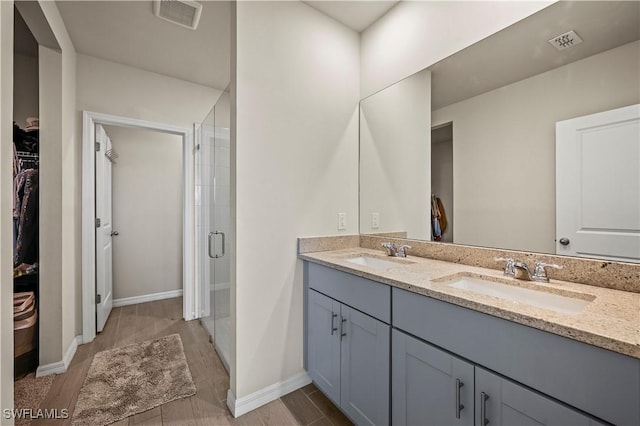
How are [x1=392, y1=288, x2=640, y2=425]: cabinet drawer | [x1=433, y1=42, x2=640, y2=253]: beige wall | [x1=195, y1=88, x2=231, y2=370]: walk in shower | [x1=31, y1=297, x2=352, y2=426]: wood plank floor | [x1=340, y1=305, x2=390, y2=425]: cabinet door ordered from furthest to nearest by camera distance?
1. [x1=195, y1=88, x2=231, y2=370]: walk in shower
2. [x1=31, y1=297, x2=352, y2=426]: wood plank floor
3. [x1=340, y1=305, x2=390, y2=425]: cabinet door
4. [x1=433, y1=42, x2=640, y2=253]: beige wall
5. [x1=392, y1=288, x2=640, y2=425]: cabinet drawer

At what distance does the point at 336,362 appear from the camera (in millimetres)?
1621

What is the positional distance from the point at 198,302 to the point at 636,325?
10.6ft

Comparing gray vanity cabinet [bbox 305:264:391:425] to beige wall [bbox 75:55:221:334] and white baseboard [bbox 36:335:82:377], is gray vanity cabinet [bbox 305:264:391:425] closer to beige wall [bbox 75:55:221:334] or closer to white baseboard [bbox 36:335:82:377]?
white baseboard [bbox 36:335:82:377]

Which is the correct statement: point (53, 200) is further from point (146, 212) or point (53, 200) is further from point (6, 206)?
point (146, 212)

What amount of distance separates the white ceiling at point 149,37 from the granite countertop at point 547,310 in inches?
82.4

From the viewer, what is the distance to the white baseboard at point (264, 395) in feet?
5.49

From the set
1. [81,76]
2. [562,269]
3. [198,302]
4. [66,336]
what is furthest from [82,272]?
[562,269]

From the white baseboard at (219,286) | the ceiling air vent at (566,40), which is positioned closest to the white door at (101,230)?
the white baseboard at (219,286)

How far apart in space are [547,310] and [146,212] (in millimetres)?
4102

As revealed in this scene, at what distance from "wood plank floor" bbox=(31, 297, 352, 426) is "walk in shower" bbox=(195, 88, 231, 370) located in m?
0.15

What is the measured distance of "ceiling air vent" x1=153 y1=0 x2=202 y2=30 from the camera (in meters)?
1.91

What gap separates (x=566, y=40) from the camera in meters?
1.28

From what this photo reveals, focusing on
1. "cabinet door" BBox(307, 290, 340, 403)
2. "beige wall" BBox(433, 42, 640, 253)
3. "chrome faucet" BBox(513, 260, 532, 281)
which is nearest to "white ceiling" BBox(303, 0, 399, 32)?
"beige wall" BBox(433, 42, 640, 253)

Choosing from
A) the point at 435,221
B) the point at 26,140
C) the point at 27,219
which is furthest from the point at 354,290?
the point at 26,140
